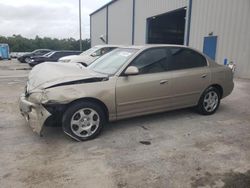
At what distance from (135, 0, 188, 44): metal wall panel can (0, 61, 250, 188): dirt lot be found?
1248 centimetres

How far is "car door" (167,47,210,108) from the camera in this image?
15.8ft

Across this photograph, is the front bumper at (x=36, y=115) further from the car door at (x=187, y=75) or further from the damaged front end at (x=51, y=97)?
the car door at (x=187, y=75)

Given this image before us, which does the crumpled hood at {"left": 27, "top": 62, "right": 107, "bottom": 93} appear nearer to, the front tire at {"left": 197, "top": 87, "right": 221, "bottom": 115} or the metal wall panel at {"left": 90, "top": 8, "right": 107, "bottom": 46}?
the front tire at {"left": 197, "top": 87, "right": 221, "bottom": 115}

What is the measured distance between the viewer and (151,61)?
461 cm

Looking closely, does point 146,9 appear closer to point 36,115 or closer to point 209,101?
point 209,101

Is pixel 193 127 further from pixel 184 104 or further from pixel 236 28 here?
pixel 236 28

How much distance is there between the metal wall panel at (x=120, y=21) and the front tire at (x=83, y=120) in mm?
20069

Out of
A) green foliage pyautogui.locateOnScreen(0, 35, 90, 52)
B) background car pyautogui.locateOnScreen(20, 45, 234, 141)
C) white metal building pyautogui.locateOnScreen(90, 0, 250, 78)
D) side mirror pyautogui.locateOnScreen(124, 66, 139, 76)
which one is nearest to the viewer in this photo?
background car pyautogui.locateOnScreen(20, 45, 234, 141)

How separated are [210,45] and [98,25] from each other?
2234 centimetres

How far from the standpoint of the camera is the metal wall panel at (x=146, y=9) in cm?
1634

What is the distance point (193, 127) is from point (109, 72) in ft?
6.19

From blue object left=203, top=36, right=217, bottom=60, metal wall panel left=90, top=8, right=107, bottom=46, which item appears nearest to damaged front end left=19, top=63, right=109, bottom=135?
blue object left=203, top=36, right=217, bottom=60

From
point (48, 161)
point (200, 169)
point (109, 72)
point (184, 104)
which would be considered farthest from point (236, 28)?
point (48, 161)

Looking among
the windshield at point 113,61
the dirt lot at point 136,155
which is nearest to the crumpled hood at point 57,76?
the windshield at point 113,61
